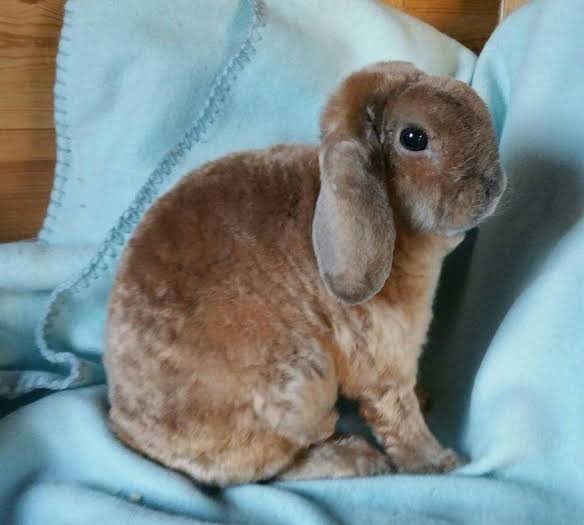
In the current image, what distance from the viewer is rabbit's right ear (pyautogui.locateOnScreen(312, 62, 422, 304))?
716 millimetres

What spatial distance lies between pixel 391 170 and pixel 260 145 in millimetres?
335

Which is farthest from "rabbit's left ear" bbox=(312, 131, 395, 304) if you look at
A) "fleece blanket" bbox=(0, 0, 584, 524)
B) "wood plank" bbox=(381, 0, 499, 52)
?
"wood plank" bbox=(381, 0, 499, 52)

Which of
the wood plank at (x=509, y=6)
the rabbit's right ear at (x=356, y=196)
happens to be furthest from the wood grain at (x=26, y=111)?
the wood plank at (x=509, y=6)

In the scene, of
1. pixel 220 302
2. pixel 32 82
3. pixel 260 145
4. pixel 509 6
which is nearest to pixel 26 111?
pixel 32 82

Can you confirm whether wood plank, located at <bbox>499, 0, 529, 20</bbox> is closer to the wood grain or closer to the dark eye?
the dark eye

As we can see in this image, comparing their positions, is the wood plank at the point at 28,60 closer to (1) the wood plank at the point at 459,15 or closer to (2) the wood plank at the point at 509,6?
(1) the wood plank at the point at 459,15

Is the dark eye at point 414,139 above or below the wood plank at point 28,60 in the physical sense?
above

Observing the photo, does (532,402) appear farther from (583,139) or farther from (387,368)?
(583,139)

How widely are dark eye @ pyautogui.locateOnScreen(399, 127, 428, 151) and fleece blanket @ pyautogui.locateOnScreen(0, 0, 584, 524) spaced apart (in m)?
0.22

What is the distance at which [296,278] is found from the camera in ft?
2.63

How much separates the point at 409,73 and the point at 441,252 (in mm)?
205

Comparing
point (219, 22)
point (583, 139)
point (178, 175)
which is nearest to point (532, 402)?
point (583, 139)

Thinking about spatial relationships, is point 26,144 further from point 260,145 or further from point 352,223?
point 352,223

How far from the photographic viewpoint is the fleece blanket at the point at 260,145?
2.64ft
